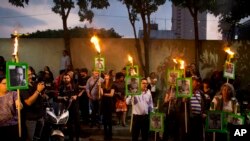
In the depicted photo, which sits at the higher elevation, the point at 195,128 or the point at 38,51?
the point at 38,51

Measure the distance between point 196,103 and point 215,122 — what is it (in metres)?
0.86

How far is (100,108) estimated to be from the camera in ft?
44.6

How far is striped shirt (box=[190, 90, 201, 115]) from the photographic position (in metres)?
10.6

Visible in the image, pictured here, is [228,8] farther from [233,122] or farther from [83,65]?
[233,122]

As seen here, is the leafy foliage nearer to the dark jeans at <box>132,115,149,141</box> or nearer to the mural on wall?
the mural on wall

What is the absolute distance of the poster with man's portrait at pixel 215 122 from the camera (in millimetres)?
9839

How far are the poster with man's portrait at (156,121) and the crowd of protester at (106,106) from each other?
177 mm

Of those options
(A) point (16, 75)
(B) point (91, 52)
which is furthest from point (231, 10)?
(A) point (16, 75)

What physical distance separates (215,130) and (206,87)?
83.9 inches

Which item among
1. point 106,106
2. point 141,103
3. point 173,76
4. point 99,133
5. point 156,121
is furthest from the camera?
point 99,133

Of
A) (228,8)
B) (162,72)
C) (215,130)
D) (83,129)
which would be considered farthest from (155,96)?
(215,130)

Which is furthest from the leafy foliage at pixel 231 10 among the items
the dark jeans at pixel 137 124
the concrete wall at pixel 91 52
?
the dark jeans at pixel 137 124

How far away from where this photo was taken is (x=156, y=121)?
11.0 meters

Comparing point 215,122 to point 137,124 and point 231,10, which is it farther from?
point 231,10
